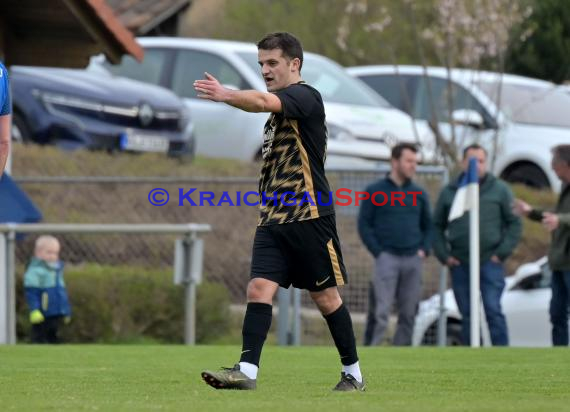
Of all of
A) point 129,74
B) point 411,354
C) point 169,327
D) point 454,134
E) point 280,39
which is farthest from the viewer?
point 129,74

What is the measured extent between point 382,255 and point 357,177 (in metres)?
1.84

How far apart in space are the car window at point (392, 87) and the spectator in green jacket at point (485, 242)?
290 inches

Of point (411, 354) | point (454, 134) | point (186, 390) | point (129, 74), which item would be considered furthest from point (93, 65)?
point (186, 390)

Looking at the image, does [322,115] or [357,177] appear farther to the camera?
[357,177]

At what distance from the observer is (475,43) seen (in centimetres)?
2423

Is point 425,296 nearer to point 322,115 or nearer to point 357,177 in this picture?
point 357,177

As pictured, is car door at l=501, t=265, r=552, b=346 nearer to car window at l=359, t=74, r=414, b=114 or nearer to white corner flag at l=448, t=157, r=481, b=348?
white corner flag at l=448, t=157, r=481, b=348

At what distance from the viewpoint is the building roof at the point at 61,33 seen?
47.1 feet

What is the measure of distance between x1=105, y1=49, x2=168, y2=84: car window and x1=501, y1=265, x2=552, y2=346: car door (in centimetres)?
728

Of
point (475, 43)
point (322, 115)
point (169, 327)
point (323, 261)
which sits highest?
point (475, 43)

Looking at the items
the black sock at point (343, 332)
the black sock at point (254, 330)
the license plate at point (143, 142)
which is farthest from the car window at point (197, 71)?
the black sock at point (254, 330)

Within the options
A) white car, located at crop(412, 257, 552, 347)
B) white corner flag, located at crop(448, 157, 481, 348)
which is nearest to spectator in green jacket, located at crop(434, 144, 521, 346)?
white corner flag, located at crop(448, 157, 481, 348)

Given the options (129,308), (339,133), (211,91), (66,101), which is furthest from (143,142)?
(211,91)

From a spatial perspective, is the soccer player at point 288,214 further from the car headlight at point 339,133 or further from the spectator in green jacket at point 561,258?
the car headlight at point 339,133
